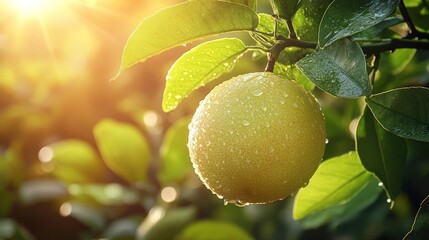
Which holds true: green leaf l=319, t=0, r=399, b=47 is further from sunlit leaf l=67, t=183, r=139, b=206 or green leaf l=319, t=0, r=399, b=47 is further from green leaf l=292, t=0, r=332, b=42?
sunlit leaf l=67, t=183, r=139, b=206

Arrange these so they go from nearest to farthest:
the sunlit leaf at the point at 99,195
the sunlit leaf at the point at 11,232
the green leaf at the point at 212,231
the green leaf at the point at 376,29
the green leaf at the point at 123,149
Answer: the green leaf at the point at 376,29
the green leaf at the point at 212,231
the sunlit leaf at the point at 11,232
the green leaf at the point at 123,149
the sunlit leaf at the point at 99,195

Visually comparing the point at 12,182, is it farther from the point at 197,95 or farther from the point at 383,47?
the point at 383,47

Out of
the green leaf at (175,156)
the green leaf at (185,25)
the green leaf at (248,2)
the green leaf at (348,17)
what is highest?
the green leaf at (185,25)

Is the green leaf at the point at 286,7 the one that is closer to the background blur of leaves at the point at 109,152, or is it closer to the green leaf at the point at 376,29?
the green leaf at the point at 376,29

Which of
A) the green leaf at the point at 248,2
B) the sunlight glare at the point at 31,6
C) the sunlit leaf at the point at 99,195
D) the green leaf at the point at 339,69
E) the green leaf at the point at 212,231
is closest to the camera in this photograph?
the green leaf at the point at 339,69

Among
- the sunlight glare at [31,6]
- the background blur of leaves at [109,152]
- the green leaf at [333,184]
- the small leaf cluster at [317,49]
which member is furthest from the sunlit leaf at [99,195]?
the small leaf cluster at [317,49]

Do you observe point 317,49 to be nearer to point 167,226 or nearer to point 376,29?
point 376,29

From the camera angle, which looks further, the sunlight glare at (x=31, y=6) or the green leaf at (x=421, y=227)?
the sunlight glare at (x=31, y=6)

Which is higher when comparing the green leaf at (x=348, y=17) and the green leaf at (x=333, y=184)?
the green leaf at (x=348, y=17)

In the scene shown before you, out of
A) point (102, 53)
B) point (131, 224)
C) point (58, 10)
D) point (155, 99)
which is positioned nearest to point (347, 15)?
point (131, 224)
